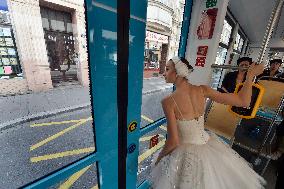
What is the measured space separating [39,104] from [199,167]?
6346 millimetres

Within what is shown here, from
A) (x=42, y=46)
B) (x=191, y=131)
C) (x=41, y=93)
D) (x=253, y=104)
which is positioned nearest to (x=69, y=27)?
(x=42, y=46)

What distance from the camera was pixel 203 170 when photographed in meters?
1.61

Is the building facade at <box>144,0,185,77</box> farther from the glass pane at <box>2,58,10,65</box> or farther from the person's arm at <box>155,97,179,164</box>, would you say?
the person's arm at <box>155,97,179,164</box>

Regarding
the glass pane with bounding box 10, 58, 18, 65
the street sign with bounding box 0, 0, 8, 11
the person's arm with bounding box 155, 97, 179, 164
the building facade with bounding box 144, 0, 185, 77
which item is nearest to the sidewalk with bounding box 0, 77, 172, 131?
the glass pane with bounding box 10, 58, 18, 65

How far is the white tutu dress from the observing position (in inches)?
62.9

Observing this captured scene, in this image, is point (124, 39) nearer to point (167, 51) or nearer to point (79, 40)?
point (79, 40)

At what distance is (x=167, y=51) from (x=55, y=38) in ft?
28.6

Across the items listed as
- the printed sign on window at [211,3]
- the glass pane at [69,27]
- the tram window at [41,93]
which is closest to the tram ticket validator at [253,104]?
the printed sign on window at [211,3]

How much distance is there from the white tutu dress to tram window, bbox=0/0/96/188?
200cm

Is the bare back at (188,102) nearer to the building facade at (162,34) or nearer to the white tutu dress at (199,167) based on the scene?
the white tutu dress at (199,167)

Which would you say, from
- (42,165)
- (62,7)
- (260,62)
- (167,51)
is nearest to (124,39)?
(260,62)

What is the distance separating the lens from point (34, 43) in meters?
6.97

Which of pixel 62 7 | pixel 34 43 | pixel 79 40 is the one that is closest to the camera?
pixel 34 43

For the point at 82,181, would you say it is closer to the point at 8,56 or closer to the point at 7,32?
the point at 8,56
